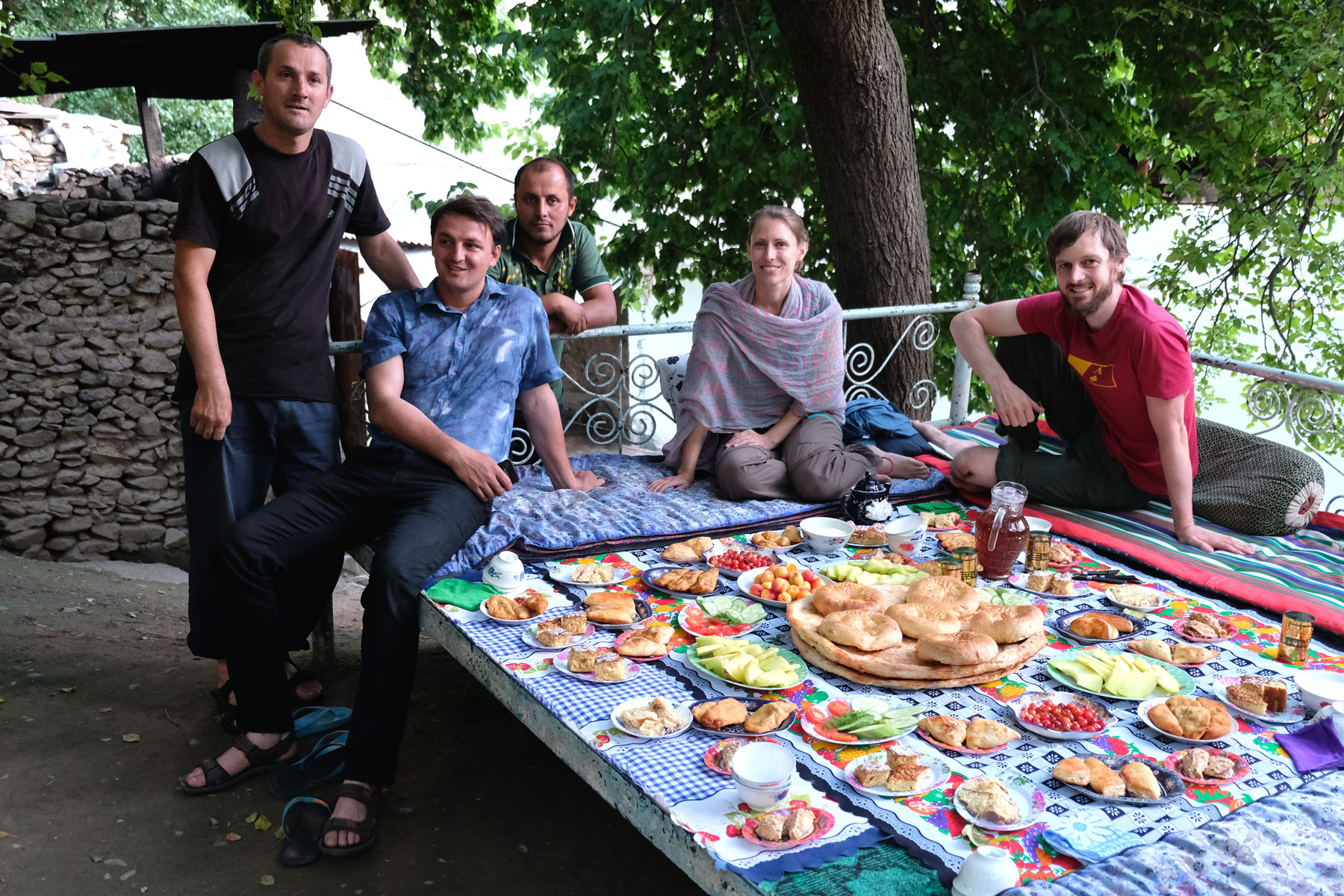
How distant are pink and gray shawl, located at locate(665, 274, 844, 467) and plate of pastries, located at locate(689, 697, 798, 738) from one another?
2.27 m

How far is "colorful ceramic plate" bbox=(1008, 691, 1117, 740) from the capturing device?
220cm

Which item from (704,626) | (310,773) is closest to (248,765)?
(310,773)

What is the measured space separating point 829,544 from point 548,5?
5480 mm

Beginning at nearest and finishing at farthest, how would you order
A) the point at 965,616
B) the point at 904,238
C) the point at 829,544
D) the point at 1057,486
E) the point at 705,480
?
the point at 965,616, the point at 829,544, the point at 1057,486, the point at 705,480, the point at 904,238

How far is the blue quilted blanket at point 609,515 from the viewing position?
3537 millimetres

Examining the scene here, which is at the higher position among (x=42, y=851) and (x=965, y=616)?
(x=965, y=616)

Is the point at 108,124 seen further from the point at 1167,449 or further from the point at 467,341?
the point at 1167,449

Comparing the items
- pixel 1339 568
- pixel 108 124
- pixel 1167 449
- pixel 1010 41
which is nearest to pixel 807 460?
pixel 1167 449

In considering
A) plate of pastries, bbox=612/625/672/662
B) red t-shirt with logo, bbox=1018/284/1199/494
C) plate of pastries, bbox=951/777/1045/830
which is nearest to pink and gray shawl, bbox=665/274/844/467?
red t-shirt with logo, bbox=1018/284/1199/494

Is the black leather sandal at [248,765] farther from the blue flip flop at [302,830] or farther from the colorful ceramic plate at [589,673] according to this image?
the colorful ceramic plate at [589,673]

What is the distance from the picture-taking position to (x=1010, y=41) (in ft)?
22.8

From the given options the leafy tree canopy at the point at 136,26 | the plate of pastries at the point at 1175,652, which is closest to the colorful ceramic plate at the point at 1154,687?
the plate of pastries at the point at 1175,652

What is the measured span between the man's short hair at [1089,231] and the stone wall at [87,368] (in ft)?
21.1

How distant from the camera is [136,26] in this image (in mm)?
11375
